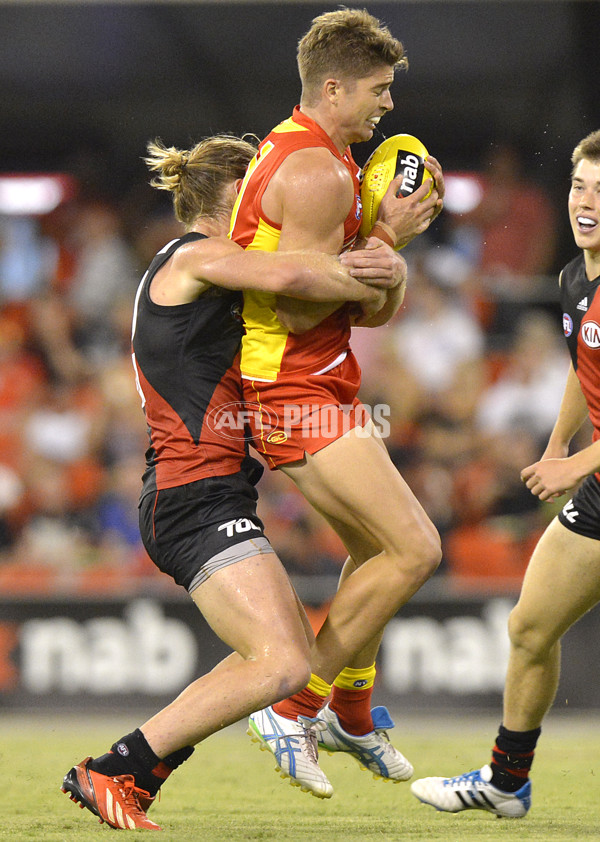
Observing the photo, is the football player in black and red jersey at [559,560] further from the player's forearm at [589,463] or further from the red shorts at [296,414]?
the red shorts at [296,414]

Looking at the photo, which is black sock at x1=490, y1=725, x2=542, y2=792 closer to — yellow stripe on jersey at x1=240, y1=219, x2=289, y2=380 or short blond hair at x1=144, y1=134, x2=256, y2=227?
yellow stripe on jersey at x1=240, y1=219, x2=289, y2=380

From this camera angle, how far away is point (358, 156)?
498cm

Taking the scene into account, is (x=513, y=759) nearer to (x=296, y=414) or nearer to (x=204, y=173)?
(x=296, y=414)

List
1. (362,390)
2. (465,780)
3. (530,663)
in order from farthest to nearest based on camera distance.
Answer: (362,390) → (465,780) → (530,663)

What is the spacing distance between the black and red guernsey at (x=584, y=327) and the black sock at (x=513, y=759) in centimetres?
127

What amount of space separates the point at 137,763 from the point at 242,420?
51.1 inches

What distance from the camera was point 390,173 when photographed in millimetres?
4516

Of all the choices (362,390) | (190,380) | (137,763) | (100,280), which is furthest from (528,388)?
(137,763)

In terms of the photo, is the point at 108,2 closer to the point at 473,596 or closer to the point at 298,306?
the point at 473,596

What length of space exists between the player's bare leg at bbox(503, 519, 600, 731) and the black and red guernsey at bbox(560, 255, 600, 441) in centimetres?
50

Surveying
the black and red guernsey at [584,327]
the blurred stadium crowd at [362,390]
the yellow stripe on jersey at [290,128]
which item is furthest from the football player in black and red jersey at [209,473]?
the blurred stadium crowd at [362,390]

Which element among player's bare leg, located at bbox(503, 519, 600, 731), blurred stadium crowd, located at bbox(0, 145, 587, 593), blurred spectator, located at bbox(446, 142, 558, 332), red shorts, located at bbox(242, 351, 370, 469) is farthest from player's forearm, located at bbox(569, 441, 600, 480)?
blurred spectator, located at bbox(446, 142, 558, 332)

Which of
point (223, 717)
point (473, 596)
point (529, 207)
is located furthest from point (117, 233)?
point (223, 717)

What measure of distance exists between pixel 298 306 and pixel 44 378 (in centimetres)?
650
